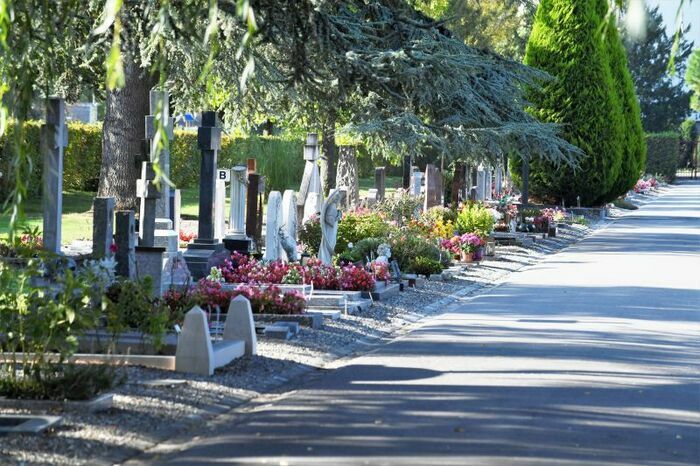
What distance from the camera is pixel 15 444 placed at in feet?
28.1

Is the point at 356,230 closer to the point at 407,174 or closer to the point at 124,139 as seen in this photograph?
the point at 124,139

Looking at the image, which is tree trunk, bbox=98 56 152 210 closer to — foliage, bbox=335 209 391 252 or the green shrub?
foliage, bbox=335 209 391 252

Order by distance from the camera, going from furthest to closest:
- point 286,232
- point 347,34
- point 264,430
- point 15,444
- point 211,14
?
1. point 347,34
2. point 286,232
3. point 264,430
4. point 15,444
5. point 211,14

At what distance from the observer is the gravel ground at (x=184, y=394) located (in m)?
8.55

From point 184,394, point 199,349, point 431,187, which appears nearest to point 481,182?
point 431,187

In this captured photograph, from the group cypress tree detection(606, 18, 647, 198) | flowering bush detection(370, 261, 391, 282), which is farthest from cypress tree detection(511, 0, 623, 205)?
flowering bush detection(370, 261, 391, 282)

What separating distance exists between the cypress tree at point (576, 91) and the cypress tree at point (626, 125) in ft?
8.13

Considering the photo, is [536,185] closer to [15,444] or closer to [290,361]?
[290,361]

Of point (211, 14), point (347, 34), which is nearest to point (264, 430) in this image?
point (211, 14)

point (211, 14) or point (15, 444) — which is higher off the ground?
point (211, 14)

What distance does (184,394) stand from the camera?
10.6 metres

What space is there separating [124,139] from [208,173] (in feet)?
19.7

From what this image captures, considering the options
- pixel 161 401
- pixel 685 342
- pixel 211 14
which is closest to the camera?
pixel 211 14

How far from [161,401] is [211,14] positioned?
363cm
